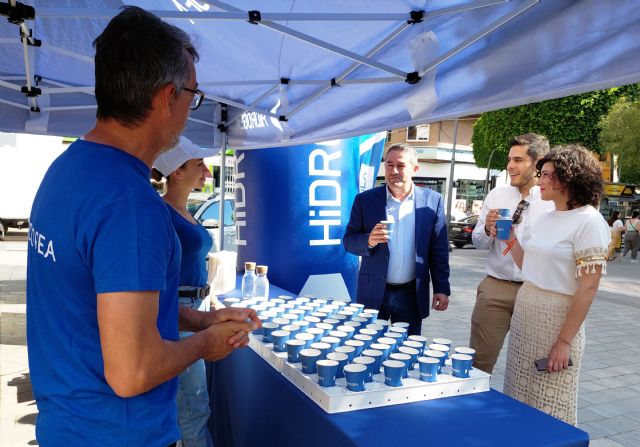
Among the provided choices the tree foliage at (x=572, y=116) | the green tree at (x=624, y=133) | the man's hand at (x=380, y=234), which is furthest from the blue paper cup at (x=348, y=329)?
the green tree at (x=624, y=133)

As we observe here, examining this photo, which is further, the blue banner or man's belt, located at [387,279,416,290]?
the blue banner

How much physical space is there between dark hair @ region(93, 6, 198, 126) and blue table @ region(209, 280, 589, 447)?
99cm

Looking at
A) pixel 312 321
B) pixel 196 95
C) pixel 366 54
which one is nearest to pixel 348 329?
pixel 312 321

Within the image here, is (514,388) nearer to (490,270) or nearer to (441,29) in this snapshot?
(490,270)

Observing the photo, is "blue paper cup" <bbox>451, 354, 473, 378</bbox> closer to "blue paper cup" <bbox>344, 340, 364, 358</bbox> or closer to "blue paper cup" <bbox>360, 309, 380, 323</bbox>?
"blue paper cup" <bbox>344, 340, 364, 358</bbox>

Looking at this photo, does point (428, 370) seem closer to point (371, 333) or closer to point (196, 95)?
point (371, 333)

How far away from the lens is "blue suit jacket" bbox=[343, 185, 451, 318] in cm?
304

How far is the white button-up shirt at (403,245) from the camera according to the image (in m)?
3.07

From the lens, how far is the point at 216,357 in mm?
1197

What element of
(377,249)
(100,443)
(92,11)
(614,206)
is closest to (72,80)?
(92,11)

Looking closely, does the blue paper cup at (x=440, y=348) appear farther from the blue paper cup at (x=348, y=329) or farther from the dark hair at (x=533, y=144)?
the dark hair at (x=533, y=144)

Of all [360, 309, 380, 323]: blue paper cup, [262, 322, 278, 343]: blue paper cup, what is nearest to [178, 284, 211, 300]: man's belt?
[262, 322, 278, 343]: blue paper cup

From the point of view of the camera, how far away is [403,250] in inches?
121

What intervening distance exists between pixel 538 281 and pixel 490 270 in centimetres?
72
